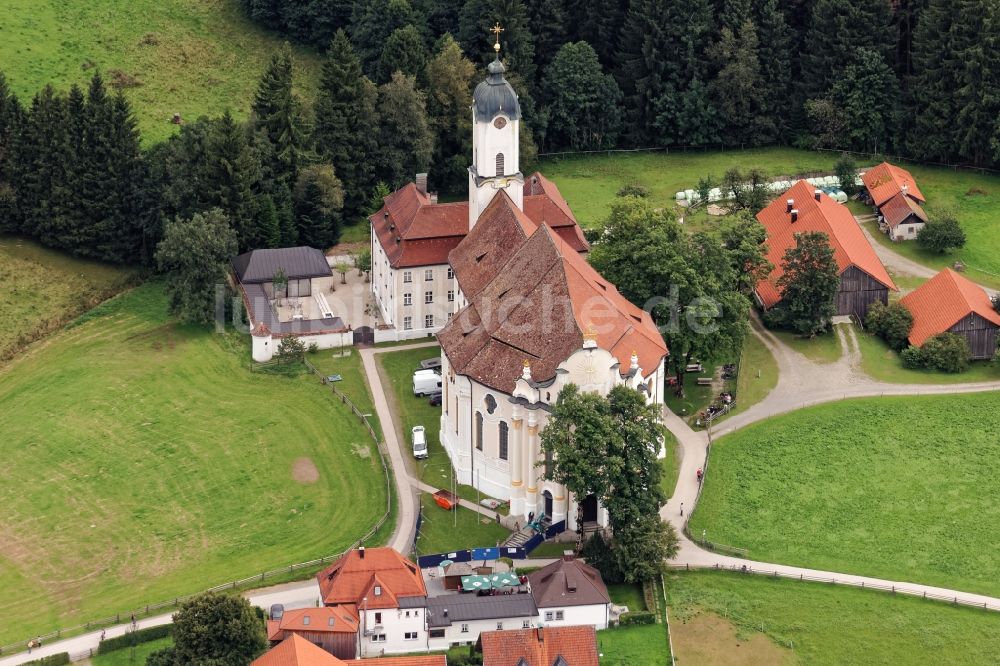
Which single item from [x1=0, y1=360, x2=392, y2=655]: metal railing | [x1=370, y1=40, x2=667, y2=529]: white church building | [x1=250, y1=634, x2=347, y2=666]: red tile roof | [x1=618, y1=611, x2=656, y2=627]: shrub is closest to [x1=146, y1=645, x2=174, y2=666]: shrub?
[x1=0, y1=360, x2=392, y2=655]: metal railing

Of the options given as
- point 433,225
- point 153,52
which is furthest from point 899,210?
point 153,52

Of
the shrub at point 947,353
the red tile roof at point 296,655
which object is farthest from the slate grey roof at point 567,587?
the shrub at point 947,353

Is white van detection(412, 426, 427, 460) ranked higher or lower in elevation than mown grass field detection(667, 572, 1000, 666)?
higher

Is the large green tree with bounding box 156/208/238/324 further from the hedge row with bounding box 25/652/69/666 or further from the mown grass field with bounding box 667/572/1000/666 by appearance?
the mown grass field with bounding box 667/572/1000/666

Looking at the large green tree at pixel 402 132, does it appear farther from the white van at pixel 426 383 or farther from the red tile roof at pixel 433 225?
the white van at pixel 426 383

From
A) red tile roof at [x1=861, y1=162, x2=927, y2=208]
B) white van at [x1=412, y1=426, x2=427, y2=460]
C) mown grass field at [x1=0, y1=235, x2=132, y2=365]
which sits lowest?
white van at [x1=412, y1=426, x2=427, y2=460]

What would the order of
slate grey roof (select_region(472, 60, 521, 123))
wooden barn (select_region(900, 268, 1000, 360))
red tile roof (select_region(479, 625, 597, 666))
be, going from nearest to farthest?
red tile roof (select_region(479, 625, 597, 666)) → slate grey roof (select_region(472, 60, 521, 123)) → wooden barn (select_region(900, 268, 1000, 360))

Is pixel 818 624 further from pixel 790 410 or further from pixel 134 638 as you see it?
pixel 134 638
